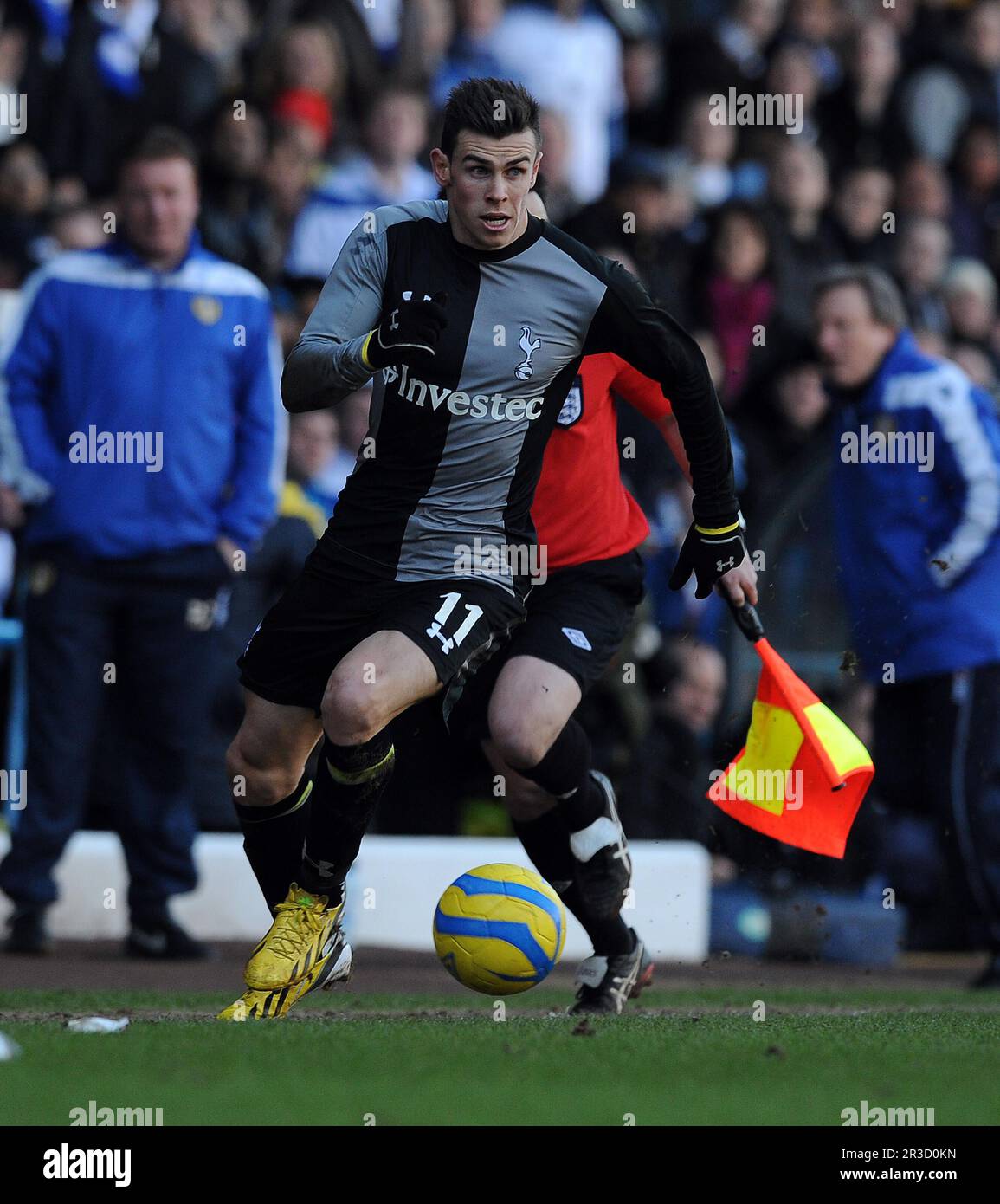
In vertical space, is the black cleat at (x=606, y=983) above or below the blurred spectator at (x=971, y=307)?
below


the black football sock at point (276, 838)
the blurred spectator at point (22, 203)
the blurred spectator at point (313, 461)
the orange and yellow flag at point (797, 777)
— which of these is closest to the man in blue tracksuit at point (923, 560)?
the orange and yellow flag at point (797, 777)

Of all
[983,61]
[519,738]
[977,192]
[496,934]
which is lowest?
[496,934]

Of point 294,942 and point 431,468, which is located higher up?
point 431,468

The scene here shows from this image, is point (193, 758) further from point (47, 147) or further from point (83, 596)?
point (47, 147)

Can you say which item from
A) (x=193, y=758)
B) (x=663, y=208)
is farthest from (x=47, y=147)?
(x=193, y=758)

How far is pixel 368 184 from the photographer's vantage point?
1120cm

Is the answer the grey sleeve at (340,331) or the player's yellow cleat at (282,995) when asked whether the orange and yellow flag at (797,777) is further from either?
the grey sleeve at (340,331)

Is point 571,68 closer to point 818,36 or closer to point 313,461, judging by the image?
point 818,36

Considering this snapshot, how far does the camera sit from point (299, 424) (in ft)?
32.5

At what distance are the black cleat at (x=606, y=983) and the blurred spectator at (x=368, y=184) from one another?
5.24 m

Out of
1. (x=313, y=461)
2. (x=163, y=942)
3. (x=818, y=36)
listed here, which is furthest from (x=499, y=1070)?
(x=818, y=36)

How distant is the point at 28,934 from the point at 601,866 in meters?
2.88

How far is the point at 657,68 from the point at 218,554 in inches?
256

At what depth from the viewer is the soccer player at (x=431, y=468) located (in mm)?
5641
